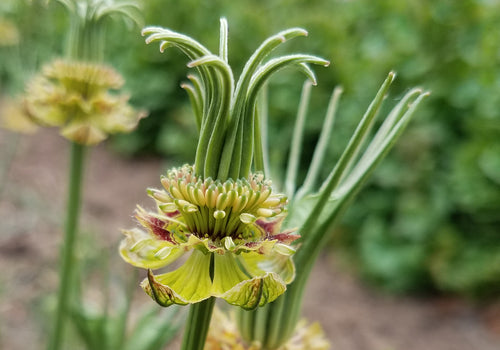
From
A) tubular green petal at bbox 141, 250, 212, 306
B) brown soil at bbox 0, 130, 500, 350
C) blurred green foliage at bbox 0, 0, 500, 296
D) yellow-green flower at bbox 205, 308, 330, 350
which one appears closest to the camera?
tubular green petal at bbox 141, 250, 212, 306

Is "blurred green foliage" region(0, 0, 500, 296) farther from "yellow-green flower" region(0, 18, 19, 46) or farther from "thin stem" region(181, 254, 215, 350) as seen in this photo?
"thin stem" region(181, 254, 215, 350)

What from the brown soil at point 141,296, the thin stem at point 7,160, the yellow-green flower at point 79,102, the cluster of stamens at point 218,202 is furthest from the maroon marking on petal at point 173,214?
the thin stem at point 7,160

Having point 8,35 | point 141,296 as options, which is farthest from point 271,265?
point 141,296

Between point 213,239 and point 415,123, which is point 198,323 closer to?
point 213,239

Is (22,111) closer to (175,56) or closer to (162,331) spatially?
(162,331)

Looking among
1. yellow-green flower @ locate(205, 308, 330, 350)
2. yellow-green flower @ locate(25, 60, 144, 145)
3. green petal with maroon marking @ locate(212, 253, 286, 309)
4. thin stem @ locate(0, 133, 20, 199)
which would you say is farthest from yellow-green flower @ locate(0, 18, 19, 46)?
green petal with maroon marking @ locate(212, 253, 286, 309)

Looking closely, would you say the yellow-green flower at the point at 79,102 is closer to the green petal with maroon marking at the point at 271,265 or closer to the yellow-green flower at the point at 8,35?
the green petal with maroon marking at the point at 271,265

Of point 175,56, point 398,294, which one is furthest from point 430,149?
point 175,56
